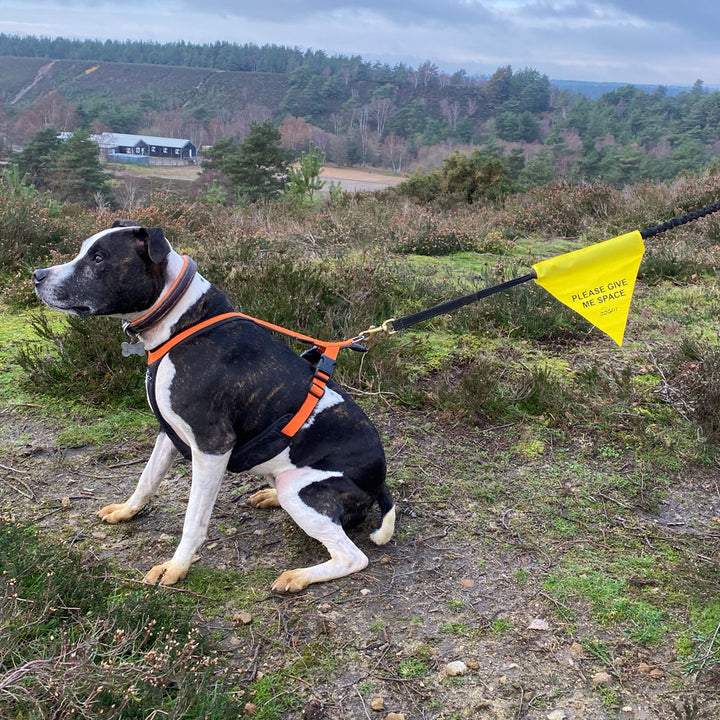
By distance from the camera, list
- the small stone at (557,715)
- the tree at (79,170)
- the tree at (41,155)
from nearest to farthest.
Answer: the small stone at (557,715) < the tree at (79,170) < the tree at (41,155)

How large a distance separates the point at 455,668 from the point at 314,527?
0.87 m

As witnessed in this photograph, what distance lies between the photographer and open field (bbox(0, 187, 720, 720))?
2.55 meters

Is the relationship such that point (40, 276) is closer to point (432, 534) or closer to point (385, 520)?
point (385, 520)

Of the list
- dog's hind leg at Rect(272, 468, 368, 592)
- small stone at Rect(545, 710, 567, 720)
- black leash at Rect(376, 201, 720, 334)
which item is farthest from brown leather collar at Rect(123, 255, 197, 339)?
small stone at Rect(545, 710, 567, 720)

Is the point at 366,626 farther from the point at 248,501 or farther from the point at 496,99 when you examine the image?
the point at 496,99

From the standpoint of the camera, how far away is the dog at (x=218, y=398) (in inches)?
113

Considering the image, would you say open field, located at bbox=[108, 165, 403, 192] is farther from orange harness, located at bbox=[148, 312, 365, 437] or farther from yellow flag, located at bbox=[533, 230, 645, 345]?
orange harness, located at bbox=[148, 312, 365, 437]

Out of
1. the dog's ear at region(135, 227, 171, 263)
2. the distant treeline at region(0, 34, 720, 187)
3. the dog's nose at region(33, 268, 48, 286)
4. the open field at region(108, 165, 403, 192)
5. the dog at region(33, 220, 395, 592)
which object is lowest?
the open field at region(108, 165, 403, 192)

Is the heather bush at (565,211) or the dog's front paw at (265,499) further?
the heather bush at (565,211)

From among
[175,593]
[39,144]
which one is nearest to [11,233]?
[175,593]

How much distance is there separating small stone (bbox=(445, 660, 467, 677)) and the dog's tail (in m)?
0.81

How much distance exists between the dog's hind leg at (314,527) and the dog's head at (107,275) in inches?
42.9

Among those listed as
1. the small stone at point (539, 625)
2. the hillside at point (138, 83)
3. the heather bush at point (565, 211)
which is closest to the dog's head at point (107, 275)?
the small stone at point (539, 625)

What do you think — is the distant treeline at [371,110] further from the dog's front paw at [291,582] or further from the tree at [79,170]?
the dog's front paw at [291,582]
